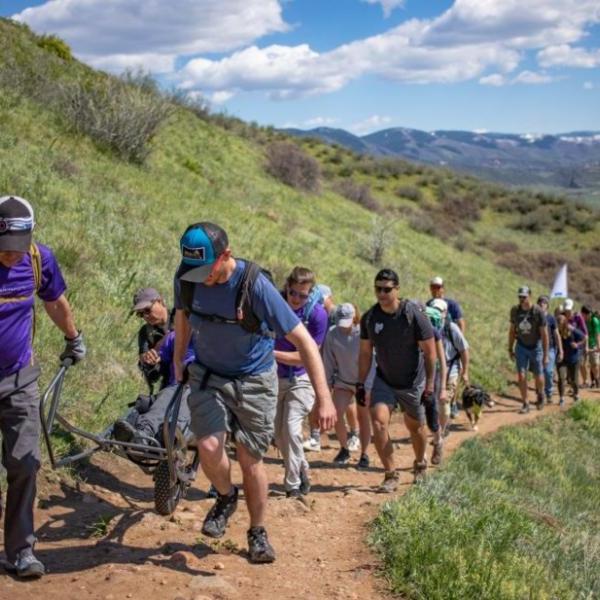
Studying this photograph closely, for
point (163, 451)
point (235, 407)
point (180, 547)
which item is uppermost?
point (235, 407)

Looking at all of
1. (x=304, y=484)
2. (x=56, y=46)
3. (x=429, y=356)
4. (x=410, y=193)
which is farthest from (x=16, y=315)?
(x=410, y=193)

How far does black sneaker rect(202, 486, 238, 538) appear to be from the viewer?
492 cm

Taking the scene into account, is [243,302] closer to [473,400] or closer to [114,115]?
[473,400]

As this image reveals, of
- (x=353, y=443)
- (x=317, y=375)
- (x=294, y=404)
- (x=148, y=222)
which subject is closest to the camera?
(x=317, y=375)

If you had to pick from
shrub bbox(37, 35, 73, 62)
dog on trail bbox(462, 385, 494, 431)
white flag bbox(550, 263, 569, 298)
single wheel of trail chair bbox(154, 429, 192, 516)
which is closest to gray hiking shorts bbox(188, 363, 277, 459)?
single wheel of trail chair bbox(154, 429, 192, 516)

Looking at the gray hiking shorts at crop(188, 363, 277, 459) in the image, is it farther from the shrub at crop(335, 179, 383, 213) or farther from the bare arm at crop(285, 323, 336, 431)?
the shrub at crop(335, 179, 383, 213)

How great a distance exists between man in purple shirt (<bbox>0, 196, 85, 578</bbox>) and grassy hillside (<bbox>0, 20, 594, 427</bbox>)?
8.95ft

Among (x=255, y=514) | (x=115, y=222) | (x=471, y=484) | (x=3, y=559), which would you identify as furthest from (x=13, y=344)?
(x=115, y=222)

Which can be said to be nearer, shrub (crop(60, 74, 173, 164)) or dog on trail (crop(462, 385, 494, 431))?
dog on trail (crop(462, 385, 494, 431))

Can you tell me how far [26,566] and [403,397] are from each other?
3.77m

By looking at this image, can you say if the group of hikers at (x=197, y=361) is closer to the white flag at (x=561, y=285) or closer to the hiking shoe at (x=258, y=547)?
the hiking shoe at (x=258, y=547)

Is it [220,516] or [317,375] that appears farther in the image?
[220,516]

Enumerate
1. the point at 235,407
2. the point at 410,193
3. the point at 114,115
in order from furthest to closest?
the point at 410,193, the point at 114,115, the point at 235,407

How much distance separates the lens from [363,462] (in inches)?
324
